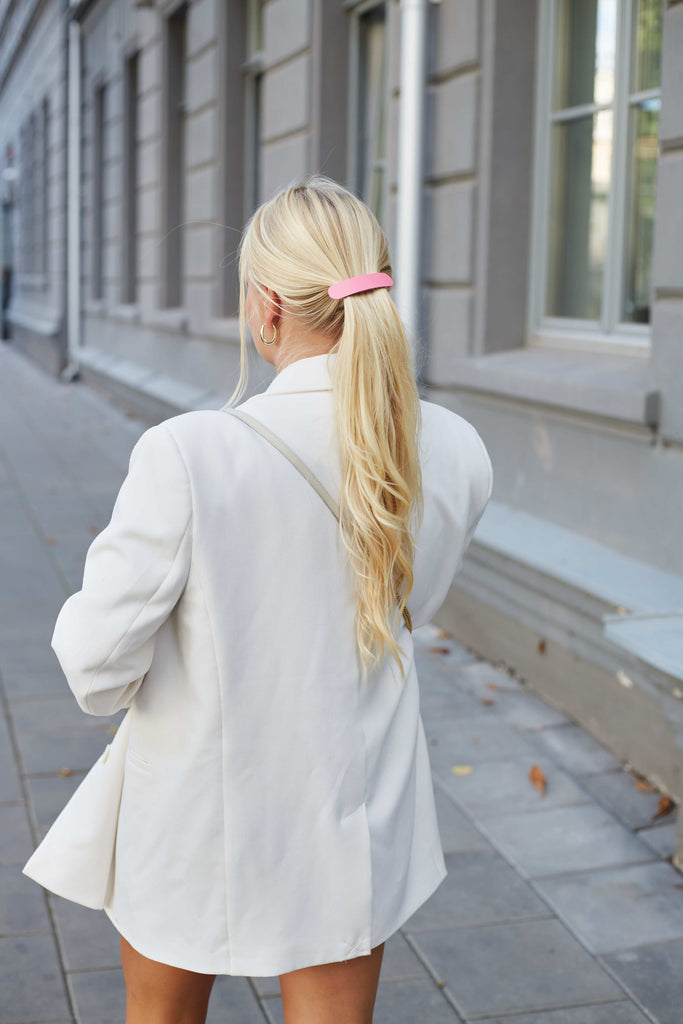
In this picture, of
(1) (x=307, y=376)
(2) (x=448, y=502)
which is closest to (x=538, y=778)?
(2) (x=448, y=502)

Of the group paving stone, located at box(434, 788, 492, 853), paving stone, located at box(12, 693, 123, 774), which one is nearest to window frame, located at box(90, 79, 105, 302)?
paving stone, located at box(12, 693, 123, 774)

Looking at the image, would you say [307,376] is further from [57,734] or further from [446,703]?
[446,703]

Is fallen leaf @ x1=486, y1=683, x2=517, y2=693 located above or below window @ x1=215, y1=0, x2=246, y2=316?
below

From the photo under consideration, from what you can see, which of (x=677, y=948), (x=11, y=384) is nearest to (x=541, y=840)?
(x=677, y=948)

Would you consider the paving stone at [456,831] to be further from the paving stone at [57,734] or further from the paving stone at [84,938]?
the paving stone at [57,734]

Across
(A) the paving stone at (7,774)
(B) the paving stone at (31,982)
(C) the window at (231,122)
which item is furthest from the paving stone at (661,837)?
(C) the window at (231,122)

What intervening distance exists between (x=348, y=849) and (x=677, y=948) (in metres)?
1.76

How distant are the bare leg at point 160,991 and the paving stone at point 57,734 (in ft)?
7.73

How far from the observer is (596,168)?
17.3 feet

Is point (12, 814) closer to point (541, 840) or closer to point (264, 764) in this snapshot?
point (541, 840)

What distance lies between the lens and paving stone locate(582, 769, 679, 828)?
3859 mm

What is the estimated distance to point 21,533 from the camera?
791cm

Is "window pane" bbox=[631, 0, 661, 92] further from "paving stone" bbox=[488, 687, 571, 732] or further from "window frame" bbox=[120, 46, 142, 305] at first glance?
"window frame" bbox=[120, 46, 142, 305]

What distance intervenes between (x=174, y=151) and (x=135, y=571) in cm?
1151
